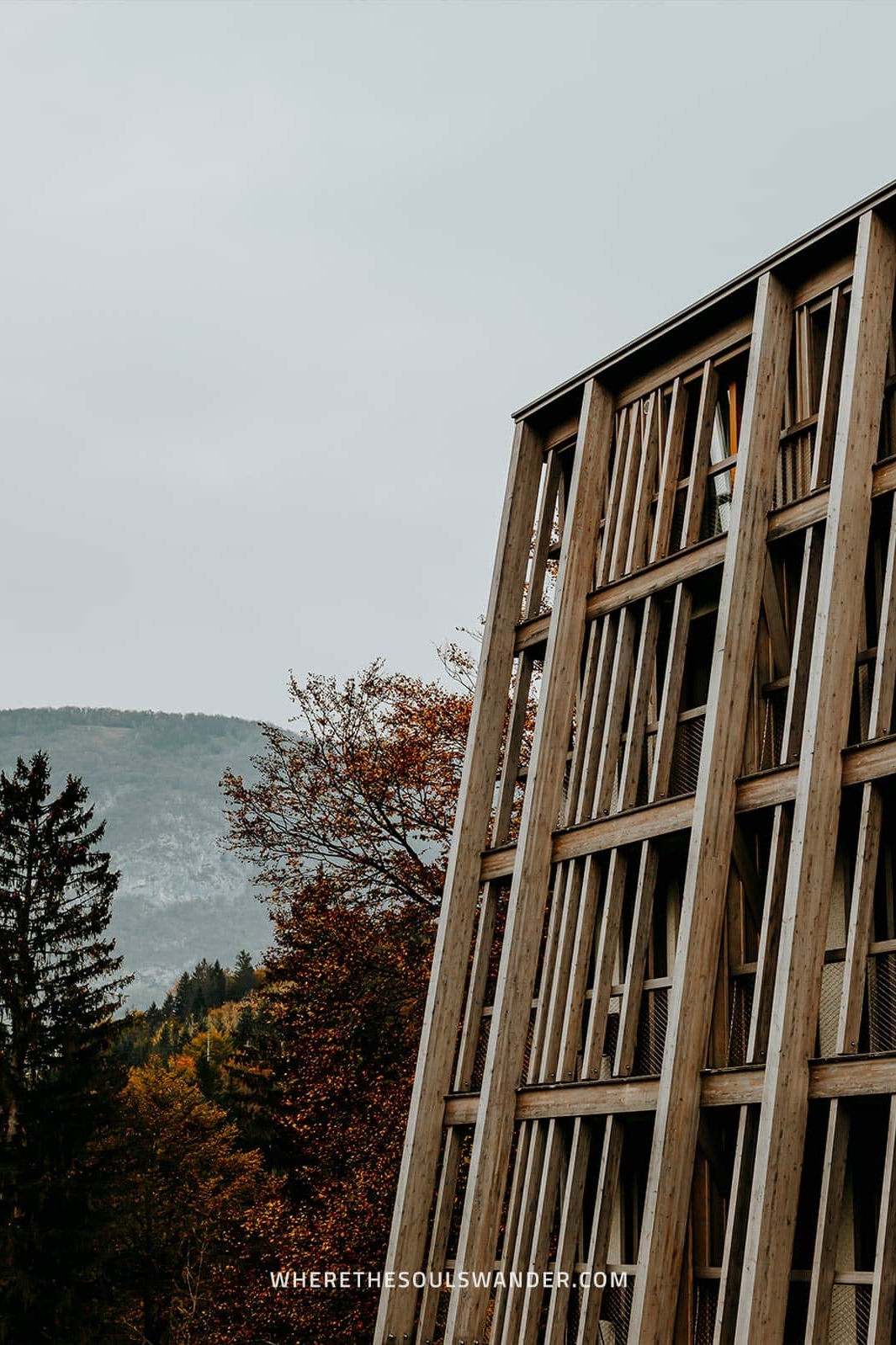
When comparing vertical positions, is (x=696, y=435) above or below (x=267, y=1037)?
above

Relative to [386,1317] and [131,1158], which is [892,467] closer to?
[386,1317]

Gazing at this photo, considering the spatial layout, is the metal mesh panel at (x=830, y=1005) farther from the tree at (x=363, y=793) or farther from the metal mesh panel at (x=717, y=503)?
the tree at (x=363, y=793)

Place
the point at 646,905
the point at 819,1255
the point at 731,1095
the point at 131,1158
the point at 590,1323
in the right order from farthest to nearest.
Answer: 1. the point at 131,1158
2. the point at 646,905
3. the point at 590,1323
4. the point at 731,1095
5. the point at 819,1255

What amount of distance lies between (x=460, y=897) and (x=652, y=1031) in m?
2.95

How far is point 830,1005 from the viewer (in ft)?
37.2

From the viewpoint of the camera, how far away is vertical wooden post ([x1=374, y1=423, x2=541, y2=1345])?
1426 cm

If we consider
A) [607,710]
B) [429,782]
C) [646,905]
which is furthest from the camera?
[429,782]

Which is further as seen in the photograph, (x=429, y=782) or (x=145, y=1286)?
(x=145, y=1286)

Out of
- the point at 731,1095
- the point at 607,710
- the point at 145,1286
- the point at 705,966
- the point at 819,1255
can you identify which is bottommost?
the point at 145,1286

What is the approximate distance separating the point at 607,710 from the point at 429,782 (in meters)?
7.95

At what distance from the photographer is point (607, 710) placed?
1382 cm

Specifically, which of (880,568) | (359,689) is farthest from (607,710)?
(359,689)

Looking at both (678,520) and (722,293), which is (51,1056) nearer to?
(678,520)

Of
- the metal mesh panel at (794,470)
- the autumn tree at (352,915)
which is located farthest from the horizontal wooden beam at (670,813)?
the autumn tree at (352,915)
